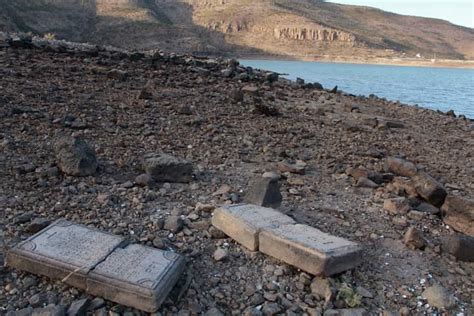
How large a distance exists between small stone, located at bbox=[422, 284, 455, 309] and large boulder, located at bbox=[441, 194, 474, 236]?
0.97 m

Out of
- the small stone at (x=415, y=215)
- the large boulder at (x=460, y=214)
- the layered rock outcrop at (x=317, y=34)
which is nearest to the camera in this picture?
the large boulder at (x=460, y=214)

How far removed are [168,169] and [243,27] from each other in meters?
73.0

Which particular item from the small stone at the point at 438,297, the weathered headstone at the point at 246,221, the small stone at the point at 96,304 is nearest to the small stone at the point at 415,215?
→ the small stone at the point at 438,297

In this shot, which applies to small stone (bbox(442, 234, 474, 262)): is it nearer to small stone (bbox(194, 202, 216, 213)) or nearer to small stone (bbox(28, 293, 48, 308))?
small stone (bbox(194, 202, 216, 213))

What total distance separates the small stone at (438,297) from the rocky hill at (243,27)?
27.0 m

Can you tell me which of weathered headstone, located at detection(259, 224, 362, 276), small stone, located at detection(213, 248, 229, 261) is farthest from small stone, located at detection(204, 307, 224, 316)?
weathered headstone, located at detection(259, 224, 362, 276)

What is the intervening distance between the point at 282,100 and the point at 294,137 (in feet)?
11.1

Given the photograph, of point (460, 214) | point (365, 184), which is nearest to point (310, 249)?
point (460, 214)

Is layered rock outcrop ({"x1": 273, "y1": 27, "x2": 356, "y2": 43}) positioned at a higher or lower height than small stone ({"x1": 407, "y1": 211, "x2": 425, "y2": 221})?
higher

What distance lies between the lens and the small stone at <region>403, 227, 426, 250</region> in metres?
3.58

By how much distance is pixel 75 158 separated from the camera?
4234mm

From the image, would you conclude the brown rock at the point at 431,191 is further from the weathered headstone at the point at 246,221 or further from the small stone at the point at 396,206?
the weathered headstone at the point at 246,221

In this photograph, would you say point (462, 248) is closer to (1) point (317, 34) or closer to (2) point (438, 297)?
(2) point (438, 297)

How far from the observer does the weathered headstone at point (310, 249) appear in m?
2.96
